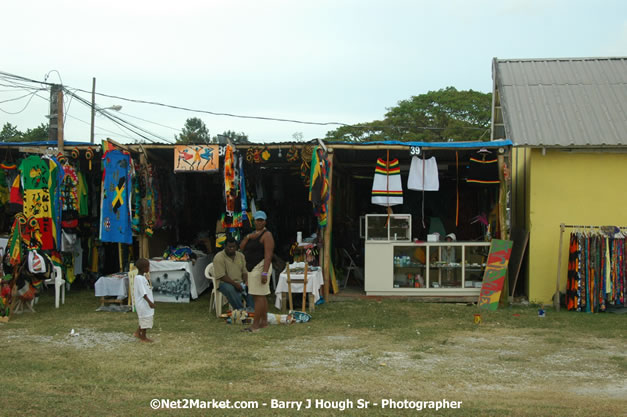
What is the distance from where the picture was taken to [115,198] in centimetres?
1094

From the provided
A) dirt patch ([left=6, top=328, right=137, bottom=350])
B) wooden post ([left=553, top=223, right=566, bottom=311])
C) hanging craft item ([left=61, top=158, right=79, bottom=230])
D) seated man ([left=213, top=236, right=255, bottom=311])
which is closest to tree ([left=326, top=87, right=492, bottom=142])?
wooden post ([left=553, top=223, right=566, bottom=311])

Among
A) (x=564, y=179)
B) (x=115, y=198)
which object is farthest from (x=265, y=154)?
(x=564, y=179)

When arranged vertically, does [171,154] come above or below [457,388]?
above

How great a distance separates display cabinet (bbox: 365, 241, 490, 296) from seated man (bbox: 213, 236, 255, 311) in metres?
2.63

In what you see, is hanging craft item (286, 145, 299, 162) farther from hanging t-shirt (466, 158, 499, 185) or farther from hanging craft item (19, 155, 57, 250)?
hanging craft item (19, 155, 57, 250)

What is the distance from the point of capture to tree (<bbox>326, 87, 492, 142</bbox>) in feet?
102

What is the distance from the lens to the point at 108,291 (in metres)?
10.4

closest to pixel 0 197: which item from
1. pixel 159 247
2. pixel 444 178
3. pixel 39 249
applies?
pixel 39 249

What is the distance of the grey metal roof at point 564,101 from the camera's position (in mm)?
10914

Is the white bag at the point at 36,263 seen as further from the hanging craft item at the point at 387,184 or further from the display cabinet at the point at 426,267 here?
the hanging craft item at the point at 387,184

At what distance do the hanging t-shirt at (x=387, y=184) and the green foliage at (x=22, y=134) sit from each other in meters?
32.2

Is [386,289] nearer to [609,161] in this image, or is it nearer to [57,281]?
[609,161]

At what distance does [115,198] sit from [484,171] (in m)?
6.51

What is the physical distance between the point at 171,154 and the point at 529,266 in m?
6.92
